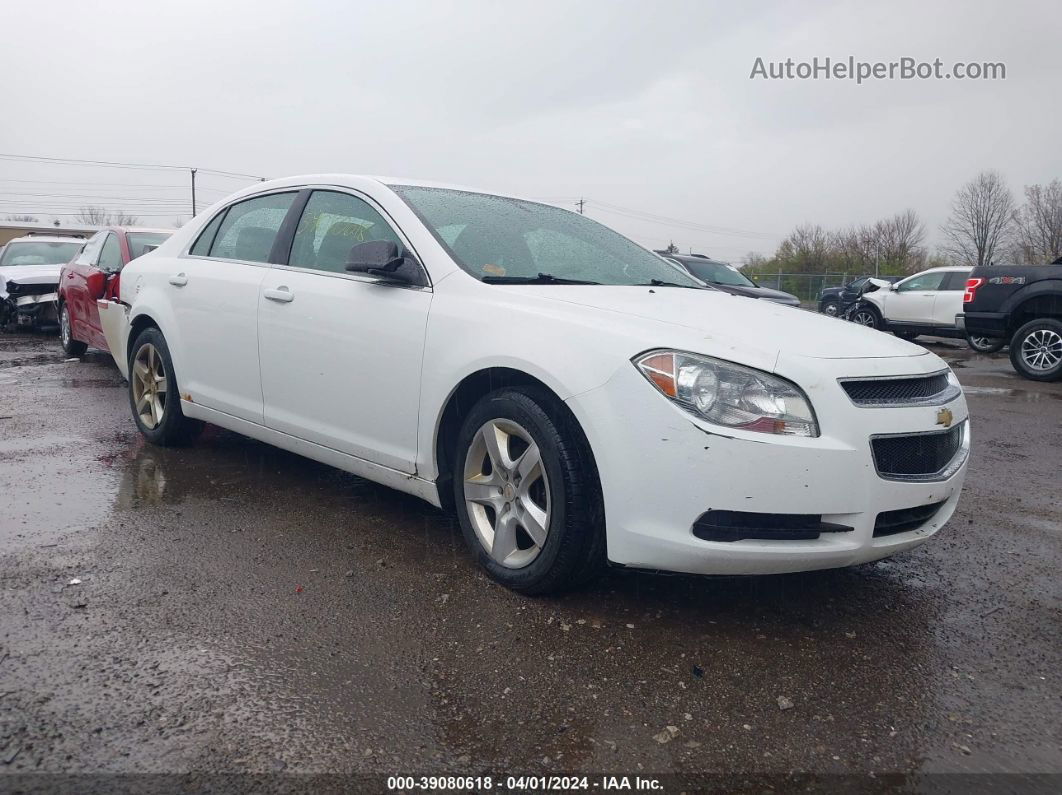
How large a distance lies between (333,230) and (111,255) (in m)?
6.45

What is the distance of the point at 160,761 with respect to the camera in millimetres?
2133

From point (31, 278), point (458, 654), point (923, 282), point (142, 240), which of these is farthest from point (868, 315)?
point (458, 654)

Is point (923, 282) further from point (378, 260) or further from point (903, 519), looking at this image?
point (378, 260)

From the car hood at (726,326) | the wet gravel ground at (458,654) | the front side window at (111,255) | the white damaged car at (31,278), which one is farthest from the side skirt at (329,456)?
the white damaged car at (31,278)

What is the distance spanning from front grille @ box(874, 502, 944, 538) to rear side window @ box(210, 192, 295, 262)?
3.24m

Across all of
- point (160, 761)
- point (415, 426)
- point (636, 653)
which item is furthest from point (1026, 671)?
point (160, 761)

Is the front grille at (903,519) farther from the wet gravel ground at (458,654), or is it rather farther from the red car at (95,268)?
the red car at (95,268)

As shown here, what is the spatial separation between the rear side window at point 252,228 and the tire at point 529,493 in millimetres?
1912

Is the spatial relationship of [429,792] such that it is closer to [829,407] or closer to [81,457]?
[829,407]

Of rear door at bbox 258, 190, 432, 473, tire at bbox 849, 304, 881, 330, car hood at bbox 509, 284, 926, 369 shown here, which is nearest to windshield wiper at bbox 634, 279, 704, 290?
car hood at bbox 509, 284, 926, 369

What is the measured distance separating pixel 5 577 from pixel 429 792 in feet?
7.06

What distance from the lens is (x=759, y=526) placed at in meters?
2.80

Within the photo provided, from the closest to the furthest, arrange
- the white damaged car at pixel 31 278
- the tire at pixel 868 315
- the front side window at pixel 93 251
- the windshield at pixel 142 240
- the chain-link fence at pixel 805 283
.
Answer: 1. the windshield at pixel 142 240
2. the front side window at pixel 93 251
3. the white damaged car at pixel 31 278
4. the tire at pixel 868 315
5. the chain-link fence at pixel 805 283

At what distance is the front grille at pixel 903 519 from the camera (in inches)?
114
